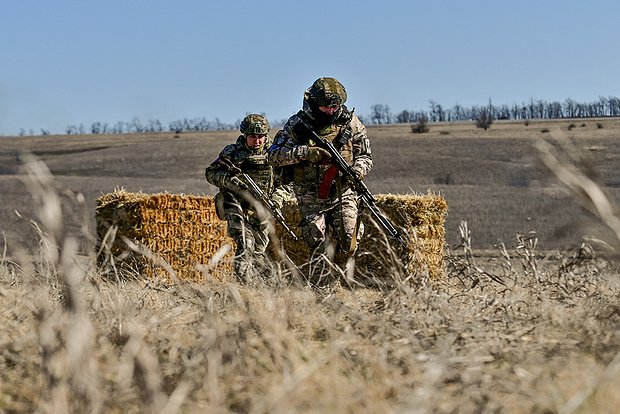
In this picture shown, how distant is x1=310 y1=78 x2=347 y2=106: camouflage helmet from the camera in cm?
818

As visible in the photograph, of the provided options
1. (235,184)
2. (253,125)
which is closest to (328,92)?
(253,125)

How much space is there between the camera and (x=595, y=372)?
350cm

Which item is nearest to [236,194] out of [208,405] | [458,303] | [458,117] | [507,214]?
[458,303]

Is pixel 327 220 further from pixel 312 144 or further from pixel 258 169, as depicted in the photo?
pixel 258 169

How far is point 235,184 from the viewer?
9.47 metres

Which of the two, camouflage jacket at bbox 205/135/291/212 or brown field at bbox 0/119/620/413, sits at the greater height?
camouflage jacket at bbox 205/135/291/212

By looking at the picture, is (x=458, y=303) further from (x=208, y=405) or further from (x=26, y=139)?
(x=26, y=139)

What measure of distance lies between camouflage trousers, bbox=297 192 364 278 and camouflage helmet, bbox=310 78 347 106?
0.78 meters

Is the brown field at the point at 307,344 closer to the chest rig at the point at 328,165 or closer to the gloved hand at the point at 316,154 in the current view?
the gloved hand at the point at 316,154

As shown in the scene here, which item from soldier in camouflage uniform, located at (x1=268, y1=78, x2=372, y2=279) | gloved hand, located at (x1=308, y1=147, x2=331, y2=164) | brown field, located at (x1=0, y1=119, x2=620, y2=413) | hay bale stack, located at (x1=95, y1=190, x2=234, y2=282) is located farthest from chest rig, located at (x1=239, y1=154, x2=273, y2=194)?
brown field, located at (x1=0, y1=119, x2=620, y2=413)

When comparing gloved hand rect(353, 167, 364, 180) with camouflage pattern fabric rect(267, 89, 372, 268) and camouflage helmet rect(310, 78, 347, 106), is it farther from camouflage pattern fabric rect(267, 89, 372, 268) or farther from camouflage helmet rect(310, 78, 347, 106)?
camouflage helmet rect(310, 78, 347, 106)

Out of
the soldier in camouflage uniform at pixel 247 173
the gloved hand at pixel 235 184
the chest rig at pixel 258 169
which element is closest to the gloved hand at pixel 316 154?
the soldier in camouflage uniform at pixel 247 173

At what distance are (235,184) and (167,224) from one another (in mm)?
3380

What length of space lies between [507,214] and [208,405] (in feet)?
74.2
